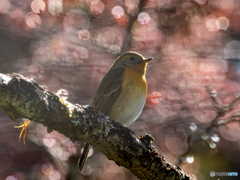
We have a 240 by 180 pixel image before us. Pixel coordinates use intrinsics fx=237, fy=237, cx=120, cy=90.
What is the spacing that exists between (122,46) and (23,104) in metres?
3.47

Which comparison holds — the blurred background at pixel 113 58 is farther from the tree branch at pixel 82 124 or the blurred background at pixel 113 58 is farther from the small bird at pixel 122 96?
the tree branch at pixel 82 124

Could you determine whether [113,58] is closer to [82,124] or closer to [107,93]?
[107,93]

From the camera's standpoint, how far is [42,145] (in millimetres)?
4098

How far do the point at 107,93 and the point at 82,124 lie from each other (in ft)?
6.08

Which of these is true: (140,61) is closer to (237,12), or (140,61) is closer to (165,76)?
(165,76)

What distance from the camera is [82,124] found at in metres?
1.96

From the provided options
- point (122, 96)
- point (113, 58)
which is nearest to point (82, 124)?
point (122, 96)

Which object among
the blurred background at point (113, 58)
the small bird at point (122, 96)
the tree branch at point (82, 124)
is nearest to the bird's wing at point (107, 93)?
the small bird at point (122, 96)

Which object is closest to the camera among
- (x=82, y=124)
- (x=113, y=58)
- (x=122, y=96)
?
(x=82, y=124)

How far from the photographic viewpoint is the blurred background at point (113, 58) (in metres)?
4.28

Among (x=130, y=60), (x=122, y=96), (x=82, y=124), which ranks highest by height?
(x=130, y=60)

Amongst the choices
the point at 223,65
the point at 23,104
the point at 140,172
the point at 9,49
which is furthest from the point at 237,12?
the point at 23,104

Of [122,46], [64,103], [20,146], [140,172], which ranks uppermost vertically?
[122,46]

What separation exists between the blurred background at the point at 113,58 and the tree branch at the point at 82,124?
1.95 metres
